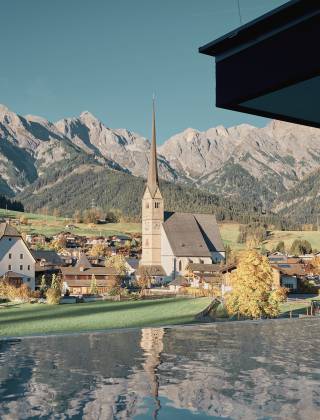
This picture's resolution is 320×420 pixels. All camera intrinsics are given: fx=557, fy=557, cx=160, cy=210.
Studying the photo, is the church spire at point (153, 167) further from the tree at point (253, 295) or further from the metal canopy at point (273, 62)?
the metal canopy at point (273, 62)

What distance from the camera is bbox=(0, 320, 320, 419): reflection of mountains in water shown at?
1323 centimetres

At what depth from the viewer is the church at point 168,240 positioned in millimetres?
120500

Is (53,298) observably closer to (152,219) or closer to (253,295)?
(253,295)

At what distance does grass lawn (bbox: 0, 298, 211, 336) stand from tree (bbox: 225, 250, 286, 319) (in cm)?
384

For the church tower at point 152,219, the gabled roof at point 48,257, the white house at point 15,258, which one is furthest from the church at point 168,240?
the white house at point 15,258

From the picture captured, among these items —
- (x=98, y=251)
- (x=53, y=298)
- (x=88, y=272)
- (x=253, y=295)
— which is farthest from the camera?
(x=98, y=251)

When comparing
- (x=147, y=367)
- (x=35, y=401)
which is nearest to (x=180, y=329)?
(x=147, y=367)

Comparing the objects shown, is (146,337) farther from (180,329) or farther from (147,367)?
(147,367)

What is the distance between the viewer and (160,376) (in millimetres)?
16844

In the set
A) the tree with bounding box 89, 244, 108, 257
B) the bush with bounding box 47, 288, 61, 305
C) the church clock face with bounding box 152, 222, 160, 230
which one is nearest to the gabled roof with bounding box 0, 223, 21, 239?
the bush with bounding box 47, 288, 61, 305

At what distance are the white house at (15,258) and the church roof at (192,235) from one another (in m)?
40.7

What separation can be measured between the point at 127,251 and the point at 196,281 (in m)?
69.9

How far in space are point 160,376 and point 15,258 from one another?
7252 cm

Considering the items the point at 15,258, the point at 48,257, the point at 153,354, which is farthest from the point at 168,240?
the point at 153,354
